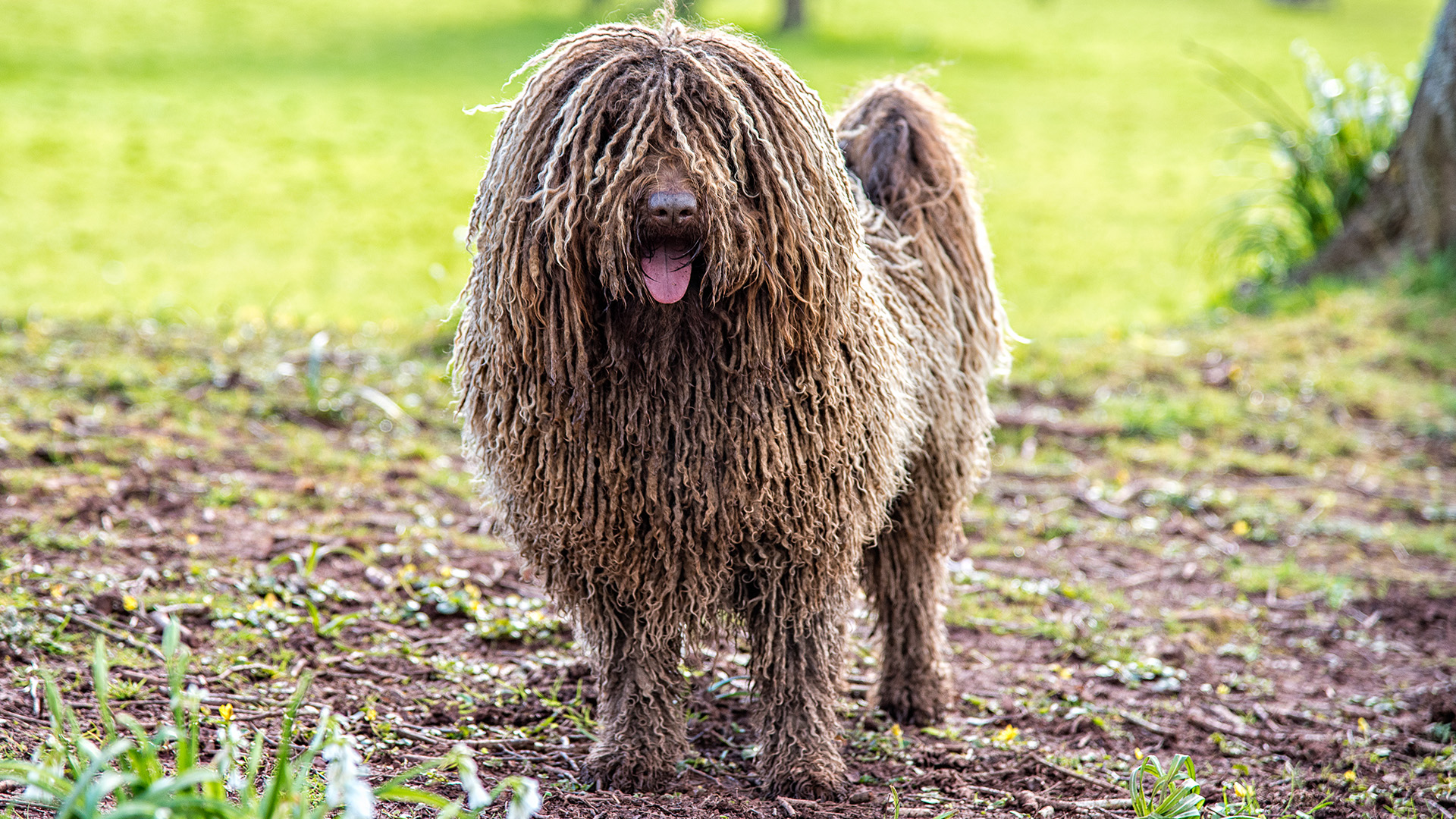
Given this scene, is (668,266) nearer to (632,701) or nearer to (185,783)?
(632,701)

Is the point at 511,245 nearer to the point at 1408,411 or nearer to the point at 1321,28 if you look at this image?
the point at 1408,411

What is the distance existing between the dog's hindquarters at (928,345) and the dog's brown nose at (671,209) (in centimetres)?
133

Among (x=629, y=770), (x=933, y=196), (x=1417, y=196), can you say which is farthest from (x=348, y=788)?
(x=1417, y=196)

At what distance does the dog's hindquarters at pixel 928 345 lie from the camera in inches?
172

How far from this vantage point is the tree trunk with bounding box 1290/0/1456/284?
9.20 metres

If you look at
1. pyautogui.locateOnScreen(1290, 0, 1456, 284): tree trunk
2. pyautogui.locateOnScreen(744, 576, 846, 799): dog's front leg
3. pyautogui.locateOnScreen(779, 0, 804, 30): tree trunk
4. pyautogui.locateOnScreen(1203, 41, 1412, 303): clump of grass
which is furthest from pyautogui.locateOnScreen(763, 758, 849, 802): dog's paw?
pyautogui.locateOnScreen(779, 0, 804, 30): tree trunk

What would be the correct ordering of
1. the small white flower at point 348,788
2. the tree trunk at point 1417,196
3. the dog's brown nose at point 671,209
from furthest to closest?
the tree trunk at point 1417,196 → the dog's brown nose at point 671,209 → the small white flower at point 348,788

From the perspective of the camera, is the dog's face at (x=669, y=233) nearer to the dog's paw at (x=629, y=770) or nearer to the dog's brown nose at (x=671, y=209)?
the dog's brown nose at (x=671, y=209)

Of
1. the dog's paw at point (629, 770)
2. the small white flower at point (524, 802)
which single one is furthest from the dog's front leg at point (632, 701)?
the small white flower at point (524, 802)

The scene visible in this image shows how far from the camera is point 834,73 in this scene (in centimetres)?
2091

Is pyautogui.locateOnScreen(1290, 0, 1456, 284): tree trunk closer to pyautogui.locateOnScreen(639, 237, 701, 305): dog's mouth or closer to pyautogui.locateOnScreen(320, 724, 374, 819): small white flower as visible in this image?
pyautogui.locateOnScreen(639, 237, 701, 305): dog's mouth

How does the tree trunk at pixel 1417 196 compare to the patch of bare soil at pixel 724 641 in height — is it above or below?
Result: above

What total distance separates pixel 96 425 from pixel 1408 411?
7830mm

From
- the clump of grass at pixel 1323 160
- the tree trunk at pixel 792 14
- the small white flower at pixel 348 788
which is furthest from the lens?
the tree trunk at pixel 792 14
